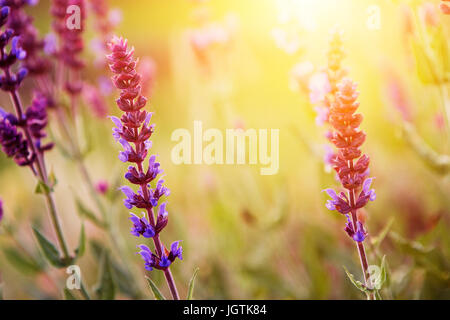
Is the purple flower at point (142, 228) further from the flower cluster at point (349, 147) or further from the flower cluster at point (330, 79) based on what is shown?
the flower cluster at point (330, 79)

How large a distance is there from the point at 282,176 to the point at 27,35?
5.62ft

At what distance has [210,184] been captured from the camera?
10.8 ft

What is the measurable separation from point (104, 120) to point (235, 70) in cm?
142

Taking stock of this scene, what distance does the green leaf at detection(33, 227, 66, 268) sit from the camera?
1.75 meters

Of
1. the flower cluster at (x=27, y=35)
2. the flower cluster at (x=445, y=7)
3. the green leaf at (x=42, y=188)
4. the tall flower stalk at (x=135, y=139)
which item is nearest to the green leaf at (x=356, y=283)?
the tall flower stalk at (x=135, y=139)

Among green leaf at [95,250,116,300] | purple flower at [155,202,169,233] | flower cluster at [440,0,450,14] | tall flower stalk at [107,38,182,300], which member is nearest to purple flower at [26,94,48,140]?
tall flower stalk at [107,38,182,300]

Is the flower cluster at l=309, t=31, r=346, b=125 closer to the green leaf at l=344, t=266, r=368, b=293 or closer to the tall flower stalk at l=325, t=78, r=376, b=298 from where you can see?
the tall flower stalk at l=325, t=78, r=376, b=298

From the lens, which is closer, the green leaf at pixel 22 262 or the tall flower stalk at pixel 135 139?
the tall flower stalk at pixel 135 139

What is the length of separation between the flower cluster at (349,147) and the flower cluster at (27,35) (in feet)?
4.54

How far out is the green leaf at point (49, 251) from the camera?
175 cm

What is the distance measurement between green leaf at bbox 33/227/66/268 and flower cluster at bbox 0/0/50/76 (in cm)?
86
